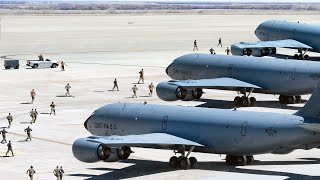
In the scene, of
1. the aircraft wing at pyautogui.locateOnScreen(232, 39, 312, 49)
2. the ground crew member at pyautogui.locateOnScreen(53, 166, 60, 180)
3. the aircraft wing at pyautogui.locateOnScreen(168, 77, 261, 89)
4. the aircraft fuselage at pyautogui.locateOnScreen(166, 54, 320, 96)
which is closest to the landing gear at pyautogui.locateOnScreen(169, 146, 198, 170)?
the ground crew member at pyautogui.locateOnScreen(53, 166, 60, 180)

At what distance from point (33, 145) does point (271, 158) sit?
17255mm

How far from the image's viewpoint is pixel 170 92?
79.1m

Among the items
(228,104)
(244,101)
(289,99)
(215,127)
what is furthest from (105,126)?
(289,99)

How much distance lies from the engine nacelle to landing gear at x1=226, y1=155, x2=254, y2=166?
78.9ft

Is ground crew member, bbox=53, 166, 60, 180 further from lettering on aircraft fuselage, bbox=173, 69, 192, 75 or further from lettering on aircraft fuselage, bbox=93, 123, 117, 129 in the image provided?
lettering on aircraft fuselage, bbox=173, 69, 192, 75

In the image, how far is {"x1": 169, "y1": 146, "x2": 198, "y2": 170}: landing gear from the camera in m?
54.5

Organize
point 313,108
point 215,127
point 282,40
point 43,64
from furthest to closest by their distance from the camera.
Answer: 1. point 282,40
2. point 43,64
3. point 215,127
4. point 313,108

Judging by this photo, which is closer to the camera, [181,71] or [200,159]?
[200,159]

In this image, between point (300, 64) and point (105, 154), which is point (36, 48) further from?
point (105, 154)

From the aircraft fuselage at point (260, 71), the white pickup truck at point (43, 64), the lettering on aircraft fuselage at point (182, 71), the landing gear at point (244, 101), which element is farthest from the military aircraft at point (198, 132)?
the white pickup truck at point (43, 64)

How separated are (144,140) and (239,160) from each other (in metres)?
6.07

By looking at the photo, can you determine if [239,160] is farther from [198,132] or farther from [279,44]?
[279,44]

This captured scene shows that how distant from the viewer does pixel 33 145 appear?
64000mm

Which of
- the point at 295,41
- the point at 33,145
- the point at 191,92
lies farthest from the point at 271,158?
the point at 295,41
